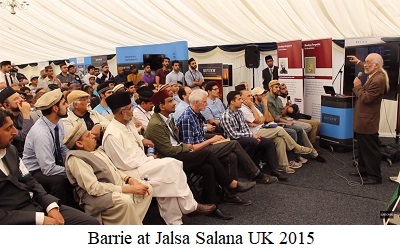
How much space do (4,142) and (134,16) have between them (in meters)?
6.35

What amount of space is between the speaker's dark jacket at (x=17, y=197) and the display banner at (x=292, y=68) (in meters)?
4.88

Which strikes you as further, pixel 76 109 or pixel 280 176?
pixel 280 176

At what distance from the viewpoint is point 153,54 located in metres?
8.38

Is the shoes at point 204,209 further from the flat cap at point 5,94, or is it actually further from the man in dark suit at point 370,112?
the flat cap at point 5,94

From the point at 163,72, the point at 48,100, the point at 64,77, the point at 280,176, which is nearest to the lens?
the point at 48,100

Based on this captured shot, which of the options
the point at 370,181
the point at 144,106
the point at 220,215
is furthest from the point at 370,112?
the point at 144,106

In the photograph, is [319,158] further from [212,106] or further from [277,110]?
[212,106]

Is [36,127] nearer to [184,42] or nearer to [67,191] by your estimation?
[67,191]

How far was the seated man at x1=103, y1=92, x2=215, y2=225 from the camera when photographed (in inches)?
108

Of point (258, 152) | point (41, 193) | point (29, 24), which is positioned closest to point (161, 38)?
point (29, 24)

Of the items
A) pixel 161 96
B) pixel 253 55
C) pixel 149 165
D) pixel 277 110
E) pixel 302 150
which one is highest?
pixel 253 55

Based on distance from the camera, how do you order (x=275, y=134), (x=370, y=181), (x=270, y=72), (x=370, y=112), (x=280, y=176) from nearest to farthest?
(x=370, y=112), (x=370, y=181), (x=280, y=176), (x=275, y=134), (x=270, y=72)

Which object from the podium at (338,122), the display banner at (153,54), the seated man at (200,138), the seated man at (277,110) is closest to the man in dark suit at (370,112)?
the seated man at (277,110)

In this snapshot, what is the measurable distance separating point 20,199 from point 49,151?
0.64 meters
